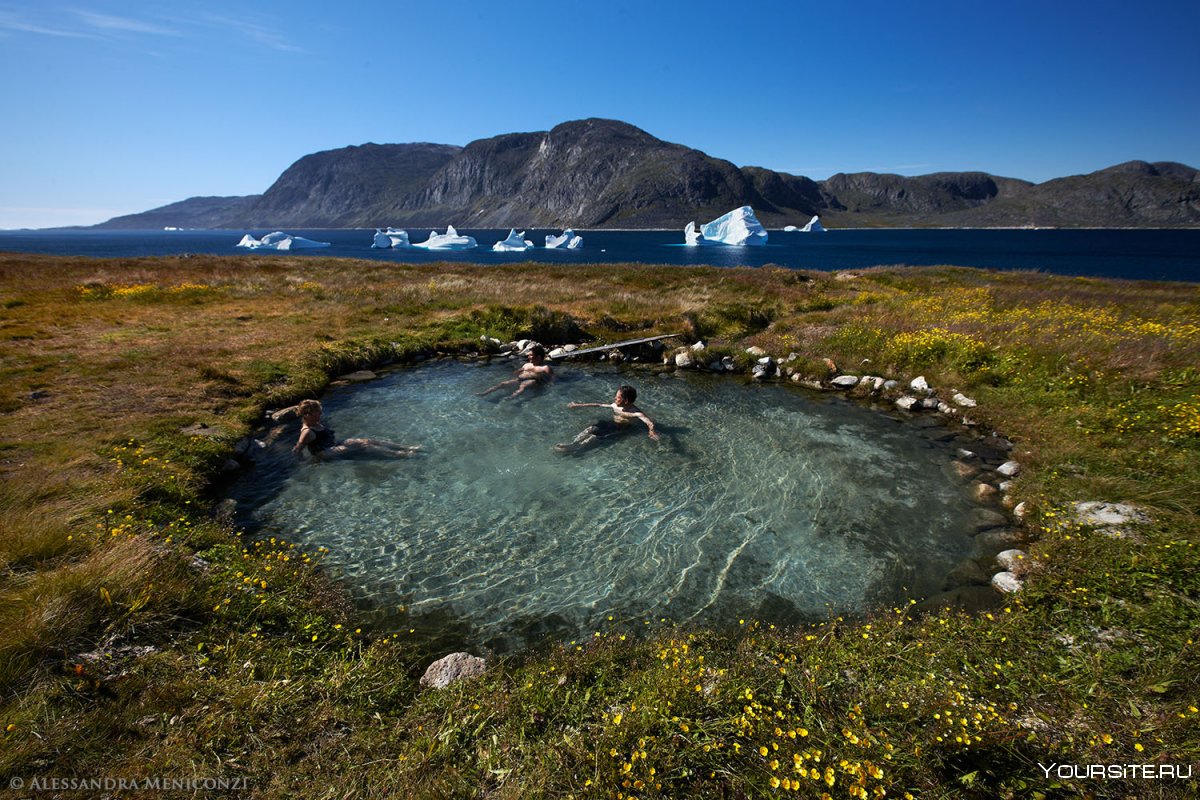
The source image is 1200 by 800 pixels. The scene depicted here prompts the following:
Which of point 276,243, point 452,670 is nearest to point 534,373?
point 452,670

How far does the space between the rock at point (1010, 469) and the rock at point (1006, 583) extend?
441cm

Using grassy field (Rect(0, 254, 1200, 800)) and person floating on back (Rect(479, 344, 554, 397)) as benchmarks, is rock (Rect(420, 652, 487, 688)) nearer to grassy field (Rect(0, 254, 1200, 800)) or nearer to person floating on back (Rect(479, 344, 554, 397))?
grassy field (Rect(0, 254, 1200, 800))

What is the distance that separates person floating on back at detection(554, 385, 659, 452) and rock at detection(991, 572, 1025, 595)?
7953 mm

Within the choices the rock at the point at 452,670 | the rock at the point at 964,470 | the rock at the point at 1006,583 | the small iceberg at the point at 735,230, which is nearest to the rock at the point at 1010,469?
the rock at the point at 964,470

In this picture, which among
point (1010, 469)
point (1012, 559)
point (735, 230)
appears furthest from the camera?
point (735, 230)

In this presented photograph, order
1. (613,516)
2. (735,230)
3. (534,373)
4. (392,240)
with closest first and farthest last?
(613,516)
(534,373)
(735,230)
(392,240)

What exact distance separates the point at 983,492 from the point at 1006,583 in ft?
12.1

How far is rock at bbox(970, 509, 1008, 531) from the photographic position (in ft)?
31.8

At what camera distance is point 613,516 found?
1014 centimetres

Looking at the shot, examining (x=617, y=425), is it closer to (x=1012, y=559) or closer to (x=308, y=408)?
(x=308, y=408)

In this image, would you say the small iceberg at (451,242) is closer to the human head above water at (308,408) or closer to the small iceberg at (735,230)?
the small iceberg at (735,230)

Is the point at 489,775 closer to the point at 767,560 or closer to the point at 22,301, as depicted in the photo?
the point at 767,560

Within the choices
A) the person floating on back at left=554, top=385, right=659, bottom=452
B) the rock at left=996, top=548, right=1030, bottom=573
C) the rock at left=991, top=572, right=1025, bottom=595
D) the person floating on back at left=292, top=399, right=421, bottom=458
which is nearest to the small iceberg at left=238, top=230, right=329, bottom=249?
the person floating on back at left=292, top=399, right=421, bottom=458

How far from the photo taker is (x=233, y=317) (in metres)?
24.8
